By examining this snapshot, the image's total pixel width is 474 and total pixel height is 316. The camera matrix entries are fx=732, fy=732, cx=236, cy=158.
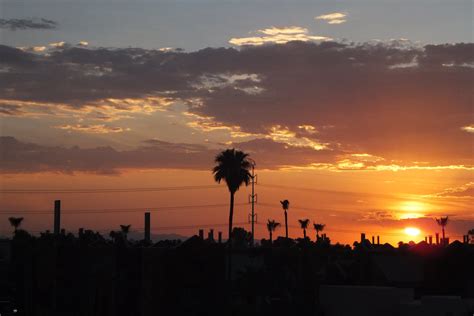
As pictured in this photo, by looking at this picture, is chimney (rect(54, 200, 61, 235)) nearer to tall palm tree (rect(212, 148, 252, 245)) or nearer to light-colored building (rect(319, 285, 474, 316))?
tall palm tree (rect(212, 148, 252, 245))

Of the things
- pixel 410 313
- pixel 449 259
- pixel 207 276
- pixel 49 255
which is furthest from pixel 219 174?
pixel 410 313

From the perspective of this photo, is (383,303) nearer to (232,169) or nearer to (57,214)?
(232,169)

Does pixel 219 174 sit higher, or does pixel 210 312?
pixel 219 174

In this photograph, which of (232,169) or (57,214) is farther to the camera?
(57,214)

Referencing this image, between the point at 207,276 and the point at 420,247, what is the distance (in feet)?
108

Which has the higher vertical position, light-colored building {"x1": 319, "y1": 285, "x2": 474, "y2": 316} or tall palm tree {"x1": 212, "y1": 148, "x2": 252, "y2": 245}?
tall palm tree {"x1": 212, "y1": 148, "x2": 252, "y2": 245}

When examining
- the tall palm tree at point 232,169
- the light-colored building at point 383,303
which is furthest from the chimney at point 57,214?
the light-colored building at point 383,303

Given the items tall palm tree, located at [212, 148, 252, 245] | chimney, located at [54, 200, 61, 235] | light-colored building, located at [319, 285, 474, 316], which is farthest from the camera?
chimney, located at [54, 200, 61, 235]

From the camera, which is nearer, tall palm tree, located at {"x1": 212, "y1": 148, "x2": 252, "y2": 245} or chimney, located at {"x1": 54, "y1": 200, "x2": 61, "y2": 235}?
tall palm tree, located at {"x1": 212, "y1": 148, "x2": 252, "y2": 245}

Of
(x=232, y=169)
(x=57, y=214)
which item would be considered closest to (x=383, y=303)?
(x=232, y=169)

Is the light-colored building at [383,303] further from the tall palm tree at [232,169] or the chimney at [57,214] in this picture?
the chimney at [57,214]

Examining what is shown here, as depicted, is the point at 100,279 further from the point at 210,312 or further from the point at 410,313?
the point at 410,313

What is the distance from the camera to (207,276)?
235 ft

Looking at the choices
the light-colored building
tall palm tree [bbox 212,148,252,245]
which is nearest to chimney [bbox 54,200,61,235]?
tall palm tree [bbox 212,148,252,245]
